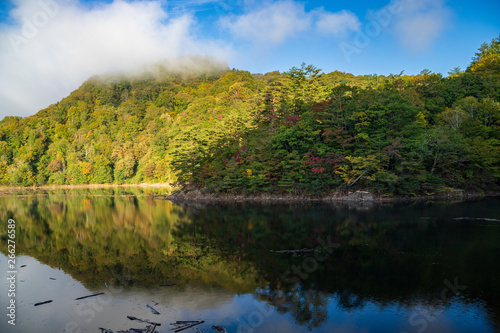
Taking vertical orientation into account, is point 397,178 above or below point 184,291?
above

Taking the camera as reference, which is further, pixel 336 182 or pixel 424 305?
pixel 336 182

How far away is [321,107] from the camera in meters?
32.0

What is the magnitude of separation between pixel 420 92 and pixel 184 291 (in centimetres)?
4526

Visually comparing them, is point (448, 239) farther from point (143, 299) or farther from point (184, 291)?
point (143, 299)

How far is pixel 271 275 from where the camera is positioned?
35.2 ft

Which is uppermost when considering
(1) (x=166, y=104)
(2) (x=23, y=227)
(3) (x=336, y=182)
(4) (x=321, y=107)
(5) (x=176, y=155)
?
(1) (x=166, y=104)

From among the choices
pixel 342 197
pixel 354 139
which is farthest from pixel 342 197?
pixel 354 139

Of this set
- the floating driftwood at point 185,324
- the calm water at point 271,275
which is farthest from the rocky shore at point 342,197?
the floating driftwood at point 185,324

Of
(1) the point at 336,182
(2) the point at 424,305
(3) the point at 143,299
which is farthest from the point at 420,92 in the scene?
(3) the point at 143,299

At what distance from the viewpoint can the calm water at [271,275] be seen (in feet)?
25.5

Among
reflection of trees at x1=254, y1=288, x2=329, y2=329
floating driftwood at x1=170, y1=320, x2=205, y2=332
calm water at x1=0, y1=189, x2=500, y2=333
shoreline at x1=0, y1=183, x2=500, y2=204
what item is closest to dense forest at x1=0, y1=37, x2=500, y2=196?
A: shoreline at x1=0, y1=183, x2=500, y2=204

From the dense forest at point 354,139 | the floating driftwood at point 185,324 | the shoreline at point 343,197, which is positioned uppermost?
the dense forest at point 354,139

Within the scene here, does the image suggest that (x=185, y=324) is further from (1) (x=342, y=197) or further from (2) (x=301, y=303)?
(1) (x=342, y=197)

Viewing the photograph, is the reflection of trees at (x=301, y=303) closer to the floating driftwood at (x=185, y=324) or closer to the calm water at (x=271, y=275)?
the calm water at (x=271, y=275)
